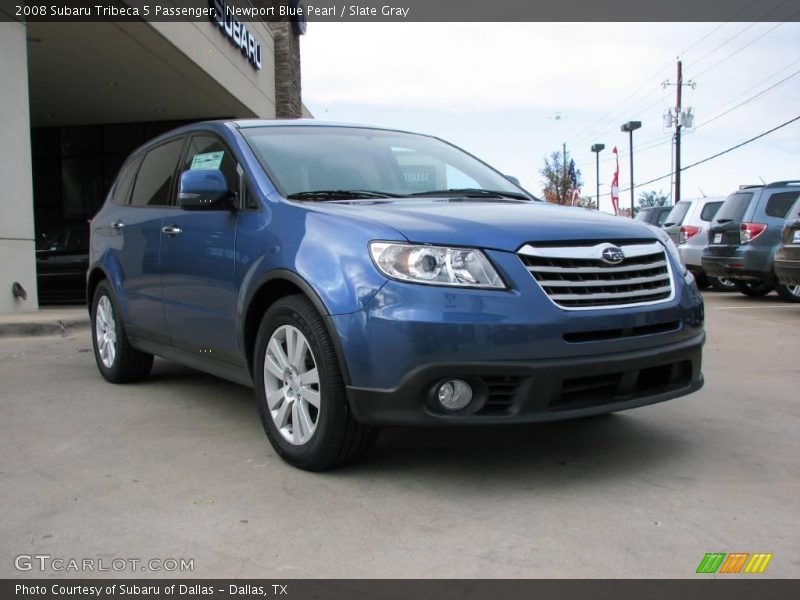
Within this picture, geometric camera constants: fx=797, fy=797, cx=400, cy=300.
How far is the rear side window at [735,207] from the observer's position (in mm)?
12281

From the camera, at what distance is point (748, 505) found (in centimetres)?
315

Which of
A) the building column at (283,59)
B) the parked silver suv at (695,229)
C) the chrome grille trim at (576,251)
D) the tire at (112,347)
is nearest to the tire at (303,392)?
the chrome grille trim at (576,251)

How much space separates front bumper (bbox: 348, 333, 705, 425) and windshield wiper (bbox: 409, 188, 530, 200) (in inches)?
54.5

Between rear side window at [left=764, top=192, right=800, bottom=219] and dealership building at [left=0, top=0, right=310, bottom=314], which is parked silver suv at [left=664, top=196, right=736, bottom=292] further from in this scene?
dealership building at [left=0, top=0, right=310, bottom=314]

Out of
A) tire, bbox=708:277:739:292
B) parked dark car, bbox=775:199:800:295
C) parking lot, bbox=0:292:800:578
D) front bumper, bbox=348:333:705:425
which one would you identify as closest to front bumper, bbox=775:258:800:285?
parked dark car, bbox=775:199:800:295

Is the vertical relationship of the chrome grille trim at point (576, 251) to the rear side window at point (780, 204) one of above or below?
below

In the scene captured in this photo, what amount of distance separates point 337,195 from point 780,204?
9922mm

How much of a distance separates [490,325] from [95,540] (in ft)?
→ 5.47

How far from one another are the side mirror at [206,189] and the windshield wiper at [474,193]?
39.1 inches

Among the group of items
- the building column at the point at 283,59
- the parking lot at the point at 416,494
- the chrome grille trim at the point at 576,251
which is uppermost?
the building column at the point at 283,59

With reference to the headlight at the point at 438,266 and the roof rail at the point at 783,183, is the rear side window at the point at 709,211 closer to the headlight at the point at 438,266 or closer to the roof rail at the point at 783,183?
the roof rail at the point at 783,183

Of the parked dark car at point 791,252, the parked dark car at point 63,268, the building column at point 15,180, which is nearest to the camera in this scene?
the parked dark car at point 791,252

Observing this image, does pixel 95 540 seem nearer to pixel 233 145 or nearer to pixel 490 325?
pixel 490 325

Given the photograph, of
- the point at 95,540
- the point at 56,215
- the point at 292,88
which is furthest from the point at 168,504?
the point at 292,88
